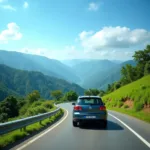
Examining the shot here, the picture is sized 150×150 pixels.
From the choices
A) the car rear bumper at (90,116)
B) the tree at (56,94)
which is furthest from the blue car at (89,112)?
the tree at (56,94)

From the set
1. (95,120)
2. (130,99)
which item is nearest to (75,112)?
(95,120)

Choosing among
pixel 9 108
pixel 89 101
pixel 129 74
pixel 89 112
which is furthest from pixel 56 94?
pixel 89 112

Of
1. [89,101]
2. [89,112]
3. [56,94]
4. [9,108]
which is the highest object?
[89,101]

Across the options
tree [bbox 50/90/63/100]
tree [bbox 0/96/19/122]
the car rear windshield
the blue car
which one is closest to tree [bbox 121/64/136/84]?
tree [bbox 0/96/19/122]

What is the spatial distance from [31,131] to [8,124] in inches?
116

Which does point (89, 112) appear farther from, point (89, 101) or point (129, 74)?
point (129, 74)

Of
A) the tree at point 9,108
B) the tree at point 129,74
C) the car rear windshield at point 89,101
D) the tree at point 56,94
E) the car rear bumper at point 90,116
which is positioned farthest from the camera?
the tree at point 56,94

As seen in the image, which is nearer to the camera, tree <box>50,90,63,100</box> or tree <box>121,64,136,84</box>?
tree <box>121,64,136,84</box>

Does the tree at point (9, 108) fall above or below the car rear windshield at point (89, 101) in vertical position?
below

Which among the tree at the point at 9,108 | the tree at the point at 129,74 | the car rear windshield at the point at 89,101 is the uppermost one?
the tree at the point at 129,74

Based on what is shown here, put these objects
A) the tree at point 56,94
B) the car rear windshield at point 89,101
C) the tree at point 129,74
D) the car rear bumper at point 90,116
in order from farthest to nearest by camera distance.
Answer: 1. the tree at point 56,94
2. the tree at point 129,74
3. the car rear windshield at point 89,101
4. the car rear bumper at point 90,116

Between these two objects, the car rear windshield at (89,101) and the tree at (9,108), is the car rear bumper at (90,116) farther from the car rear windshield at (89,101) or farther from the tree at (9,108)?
the tree at (9,108)

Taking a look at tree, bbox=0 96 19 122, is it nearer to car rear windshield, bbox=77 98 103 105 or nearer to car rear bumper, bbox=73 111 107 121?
car rear windshield, bbox=77 98 103 105

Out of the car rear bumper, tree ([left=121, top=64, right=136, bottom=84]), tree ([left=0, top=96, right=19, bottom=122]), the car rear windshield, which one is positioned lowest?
tree ([left=0, top=96, right=19, bottom=122])
